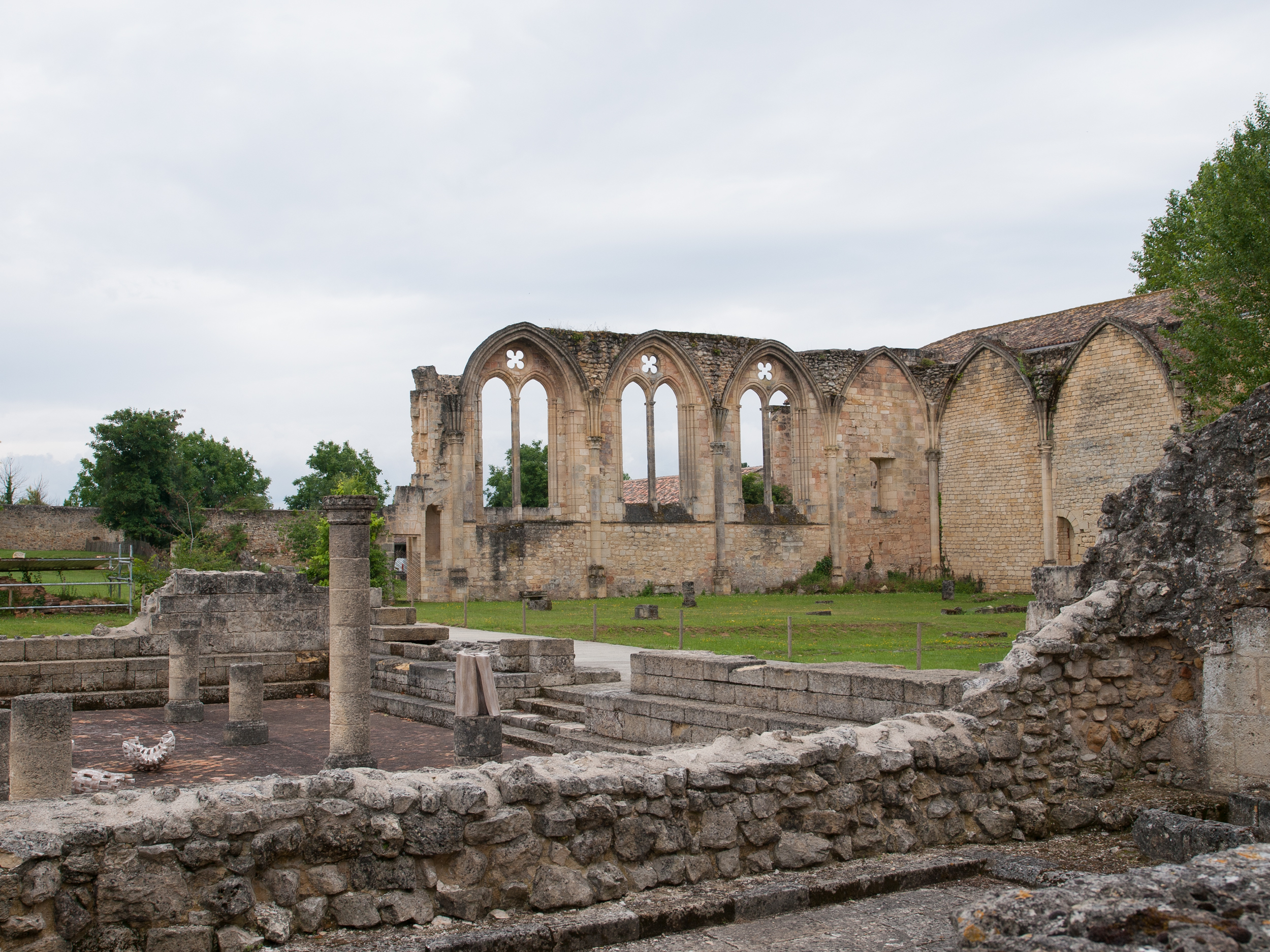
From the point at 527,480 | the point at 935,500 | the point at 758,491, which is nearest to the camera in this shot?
the point at 935,500

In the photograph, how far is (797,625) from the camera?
683 inches

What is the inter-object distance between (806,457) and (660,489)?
47.1 feet

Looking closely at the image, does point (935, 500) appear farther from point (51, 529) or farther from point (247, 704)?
point (51, 529)

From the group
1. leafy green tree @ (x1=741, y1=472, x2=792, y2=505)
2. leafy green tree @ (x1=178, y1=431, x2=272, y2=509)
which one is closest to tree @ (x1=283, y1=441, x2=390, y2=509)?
leafy green tree @ (x1=178, y1=431, x2=272, y2=509)

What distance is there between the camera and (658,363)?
92.3 feet

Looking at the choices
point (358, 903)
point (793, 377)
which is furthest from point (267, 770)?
point (793, 377)

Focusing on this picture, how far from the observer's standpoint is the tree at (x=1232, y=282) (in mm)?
19547

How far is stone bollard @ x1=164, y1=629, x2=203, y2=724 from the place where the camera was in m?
12.5

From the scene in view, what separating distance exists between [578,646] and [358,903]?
11432 mm

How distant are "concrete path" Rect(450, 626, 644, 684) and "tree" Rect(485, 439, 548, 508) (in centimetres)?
3476

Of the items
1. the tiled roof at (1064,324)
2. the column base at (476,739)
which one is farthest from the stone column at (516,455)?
the column base at (476,739)

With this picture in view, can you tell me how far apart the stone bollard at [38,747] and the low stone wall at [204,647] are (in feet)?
17.5

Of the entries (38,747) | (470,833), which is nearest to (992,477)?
(38,747)

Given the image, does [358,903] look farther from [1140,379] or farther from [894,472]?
[894,472]
